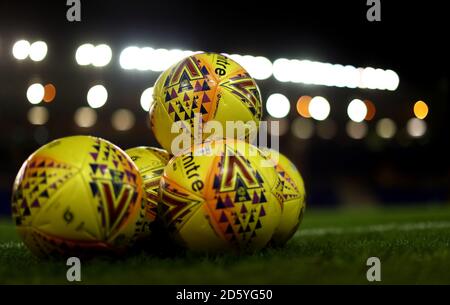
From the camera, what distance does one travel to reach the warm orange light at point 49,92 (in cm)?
2442

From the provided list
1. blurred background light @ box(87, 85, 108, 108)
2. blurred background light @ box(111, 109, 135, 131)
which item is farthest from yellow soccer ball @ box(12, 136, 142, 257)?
blurred background light @ box(111, 109, 135, 131)

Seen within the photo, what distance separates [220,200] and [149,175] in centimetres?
89

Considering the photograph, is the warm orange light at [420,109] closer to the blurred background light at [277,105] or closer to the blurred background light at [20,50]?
the blurred background light at [277,105]

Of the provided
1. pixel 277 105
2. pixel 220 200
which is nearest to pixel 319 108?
pixel 277 105

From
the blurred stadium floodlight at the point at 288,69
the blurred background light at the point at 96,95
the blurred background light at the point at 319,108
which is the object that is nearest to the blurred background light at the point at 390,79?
the blurred stadium floodlight at the point at 288,69

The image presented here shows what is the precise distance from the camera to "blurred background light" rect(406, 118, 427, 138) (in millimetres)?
35938

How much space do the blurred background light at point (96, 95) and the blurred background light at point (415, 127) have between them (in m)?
20.7

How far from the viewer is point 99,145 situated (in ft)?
13.1

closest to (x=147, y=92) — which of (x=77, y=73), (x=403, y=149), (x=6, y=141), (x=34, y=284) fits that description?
(x=77, y=73)

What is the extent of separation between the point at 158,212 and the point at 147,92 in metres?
18.7

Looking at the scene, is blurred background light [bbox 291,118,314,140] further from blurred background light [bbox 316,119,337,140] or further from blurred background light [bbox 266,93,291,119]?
blurred background light [bbox 266,93,291,119]

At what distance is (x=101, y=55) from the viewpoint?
1997 cm

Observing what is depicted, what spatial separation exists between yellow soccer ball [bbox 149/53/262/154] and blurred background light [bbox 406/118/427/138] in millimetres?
33044
